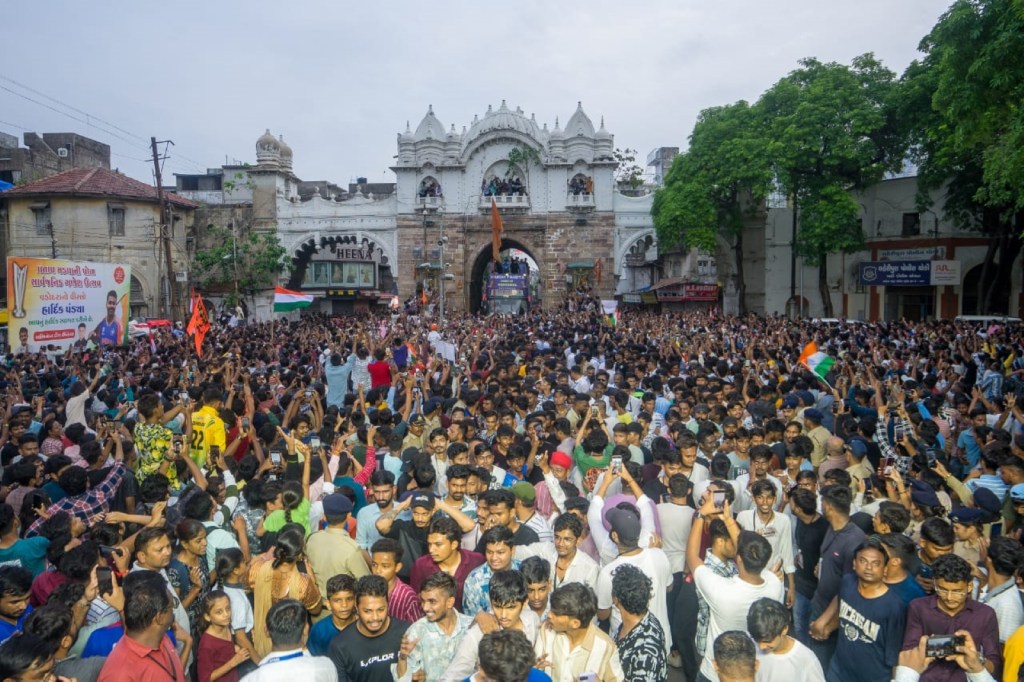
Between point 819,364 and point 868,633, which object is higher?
point 819,364

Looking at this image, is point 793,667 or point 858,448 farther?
point 858,448

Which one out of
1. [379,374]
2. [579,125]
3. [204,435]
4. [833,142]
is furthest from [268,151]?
[204,435]

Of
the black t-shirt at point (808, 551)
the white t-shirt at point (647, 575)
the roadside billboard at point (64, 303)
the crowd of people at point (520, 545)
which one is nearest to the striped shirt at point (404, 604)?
the crowd of people at point (520, 545)

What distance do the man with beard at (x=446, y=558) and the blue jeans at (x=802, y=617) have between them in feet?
6.91

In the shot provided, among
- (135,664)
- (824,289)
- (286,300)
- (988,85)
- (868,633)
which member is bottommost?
(868,633)

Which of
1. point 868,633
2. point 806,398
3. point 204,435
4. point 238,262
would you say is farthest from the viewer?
point 238,262

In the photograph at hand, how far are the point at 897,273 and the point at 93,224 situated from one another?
30.1m

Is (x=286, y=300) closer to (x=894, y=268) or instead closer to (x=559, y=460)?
(x=559, y=460)

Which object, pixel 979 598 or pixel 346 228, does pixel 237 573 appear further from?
pixel 346 228

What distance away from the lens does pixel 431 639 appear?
11.4 feet

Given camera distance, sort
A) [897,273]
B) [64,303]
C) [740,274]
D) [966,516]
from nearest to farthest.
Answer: [966,516], [64,303], [897,273], [740,274]

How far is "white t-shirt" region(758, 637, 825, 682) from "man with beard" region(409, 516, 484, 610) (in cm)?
162

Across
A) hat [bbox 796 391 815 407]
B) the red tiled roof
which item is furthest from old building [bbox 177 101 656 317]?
hat [bbox 796 391 815 407]

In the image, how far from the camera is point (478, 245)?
120 feet
